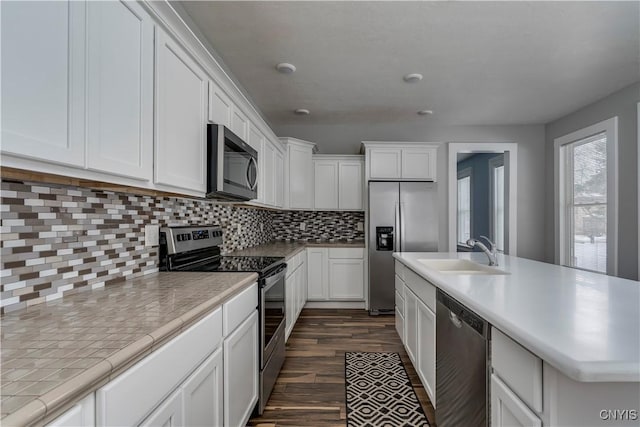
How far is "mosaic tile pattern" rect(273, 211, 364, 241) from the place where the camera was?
4.63m

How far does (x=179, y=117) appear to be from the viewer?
149 cm

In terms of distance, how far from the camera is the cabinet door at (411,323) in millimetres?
2113

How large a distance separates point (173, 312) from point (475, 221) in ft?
21.6

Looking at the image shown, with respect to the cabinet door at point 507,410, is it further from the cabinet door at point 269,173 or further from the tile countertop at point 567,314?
the cabinet door at point 269,173

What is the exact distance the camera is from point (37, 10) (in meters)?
0.79

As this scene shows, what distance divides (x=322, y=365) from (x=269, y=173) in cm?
191

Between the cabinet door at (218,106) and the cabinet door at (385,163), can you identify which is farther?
the cabinet door at (385,163)

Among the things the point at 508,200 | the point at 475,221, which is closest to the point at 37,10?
the point at 508,200

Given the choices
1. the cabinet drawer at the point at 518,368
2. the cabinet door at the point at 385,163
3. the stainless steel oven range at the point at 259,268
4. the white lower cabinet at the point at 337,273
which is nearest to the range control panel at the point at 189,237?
the stainless steel oven range at the point at 259,268

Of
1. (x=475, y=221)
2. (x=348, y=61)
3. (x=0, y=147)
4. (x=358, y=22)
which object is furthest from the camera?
(x=475, y=221)

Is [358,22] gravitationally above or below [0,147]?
above

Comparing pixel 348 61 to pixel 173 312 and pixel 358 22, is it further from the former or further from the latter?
pixel 173 312

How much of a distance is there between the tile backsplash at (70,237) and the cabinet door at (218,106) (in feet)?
1.94

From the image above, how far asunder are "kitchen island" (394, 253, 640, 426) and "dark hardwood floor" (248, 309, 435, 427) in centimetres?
113
